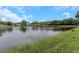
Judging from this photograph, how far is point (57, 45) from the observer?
5.00 feet

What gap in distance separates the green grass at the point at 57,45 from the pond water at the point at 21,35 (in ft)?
0.13

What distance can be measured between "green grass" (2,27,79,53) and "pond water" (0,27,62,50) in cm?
4

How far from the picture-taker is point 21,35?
1530mm

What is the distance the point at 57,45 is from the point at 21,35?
0.37 metres

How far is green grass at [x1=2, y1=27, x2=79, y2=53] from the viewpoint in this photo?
4.99 feet

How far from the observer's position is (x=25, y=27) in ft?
5.05

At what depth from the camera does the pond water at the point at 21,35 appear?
152 centimetres

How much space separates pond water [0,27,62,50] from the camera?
152 centimetres
